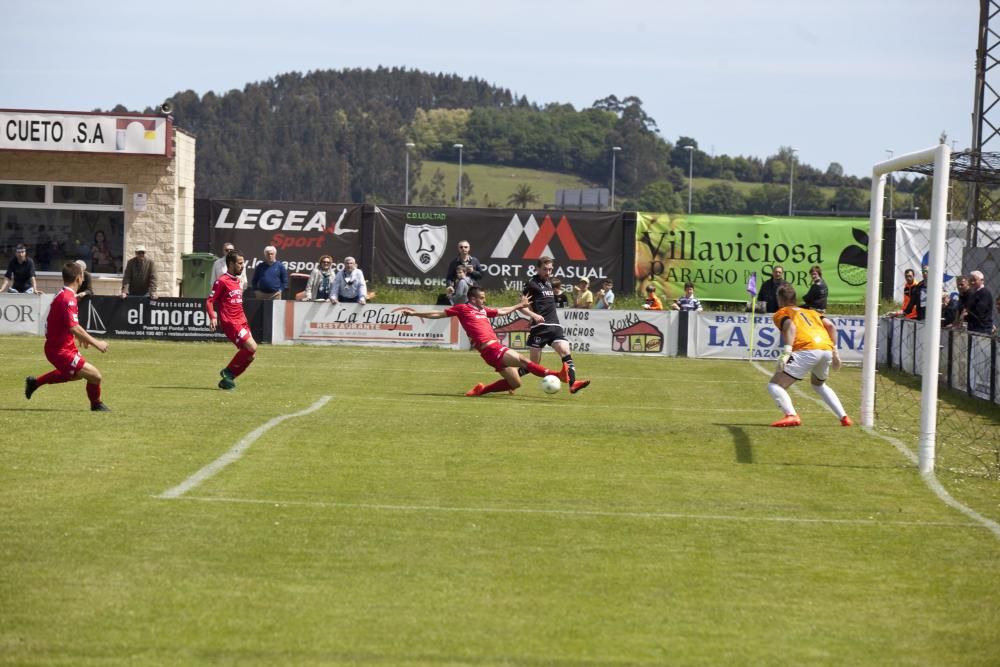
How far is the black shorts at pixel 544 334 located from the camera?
20.5 m

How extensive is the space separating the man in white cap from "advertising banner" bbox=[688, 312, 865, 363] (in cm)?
1261

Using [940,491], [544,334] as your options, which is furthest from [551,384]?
[940,491]

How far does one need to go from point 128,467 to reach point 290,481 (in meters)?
1.47

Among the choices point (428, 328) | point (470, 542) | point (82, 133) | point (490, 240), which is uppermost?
point (82, 133)

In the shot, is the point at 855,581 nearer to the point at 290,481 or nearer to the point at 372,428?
the point at 290,481

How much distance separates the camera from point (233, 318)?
18844mm

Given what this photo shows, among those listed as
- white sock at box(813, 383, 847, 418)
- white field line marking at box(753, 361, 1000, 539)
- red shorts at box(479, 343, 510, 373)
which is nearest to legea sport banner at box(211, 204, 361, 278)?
red shorts at box(479, 343, 510, 373)

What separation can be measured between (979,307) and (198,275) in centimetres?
2040

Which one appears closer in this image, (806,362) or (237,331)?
(806,362)

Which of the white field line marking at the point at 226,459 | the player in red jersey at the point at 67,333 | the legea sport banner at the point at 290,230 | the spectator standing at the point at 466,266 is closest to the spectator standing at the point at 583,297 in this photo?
the spectator standing at the point at 466,266

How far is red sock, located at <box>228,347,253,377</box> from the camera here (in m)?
18.5

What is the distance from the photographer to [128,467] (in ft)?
37.8

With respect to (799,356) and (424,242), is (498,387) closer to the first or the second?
(799,356)

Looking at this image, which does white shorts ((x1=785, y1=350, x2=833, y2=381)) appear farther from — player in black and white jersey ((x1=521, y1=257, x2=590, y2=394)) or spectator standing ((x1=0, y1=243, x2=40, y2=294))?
spectator standing ((x1=0, y1=243, x2=40, y2=294))
